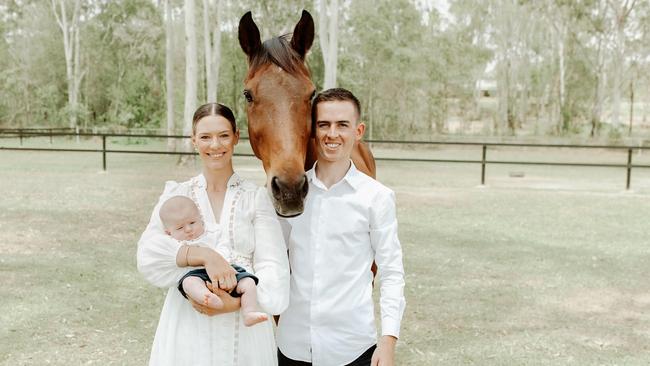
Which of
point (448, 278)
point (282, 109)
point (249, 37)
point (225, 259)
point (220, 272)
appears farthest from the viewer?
point (448, 278)

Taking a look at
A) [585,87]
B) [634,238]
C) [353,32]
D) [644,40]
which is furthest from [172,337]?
[585,87]

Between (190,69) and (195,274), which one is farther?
(190,69)

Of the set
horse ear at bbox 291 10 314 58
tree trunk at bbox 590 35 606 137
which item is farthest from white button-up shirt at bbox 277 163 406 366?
tree trunk at bbox 590 35 606 137

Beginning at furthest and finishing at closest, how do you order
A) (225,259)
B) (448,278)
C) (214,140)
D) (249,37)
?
1. (448,278)
2. (249,37)
3. (214,140)
4. (225,259)

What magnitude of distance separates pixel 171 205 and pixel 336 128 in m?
0.61

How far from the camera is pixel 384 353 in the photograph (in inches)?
78.5

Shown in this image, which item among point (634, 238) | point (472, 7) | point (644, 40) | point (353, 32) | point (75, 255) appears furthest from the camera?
point (472, 7)

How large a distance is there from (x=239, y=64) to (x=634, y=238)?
102 feet

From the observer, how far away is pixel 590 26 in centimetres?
3681

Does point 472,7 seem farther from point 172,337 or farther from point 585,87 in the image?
point 172,337

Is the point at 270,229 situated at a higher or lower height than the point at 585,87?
lower

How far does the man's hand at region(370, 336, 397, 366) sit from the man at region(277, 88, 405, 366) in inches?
2.3

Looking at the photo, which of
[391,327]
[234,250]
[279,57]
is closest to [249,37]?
[279,57]

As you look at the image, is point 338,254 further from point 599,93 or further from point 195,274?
point 599,93
